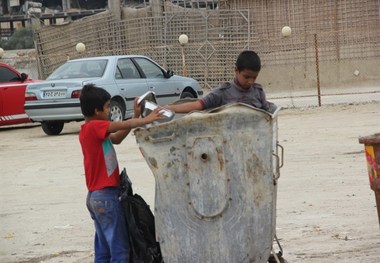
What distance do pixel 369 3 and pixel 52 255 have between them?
65.3ft

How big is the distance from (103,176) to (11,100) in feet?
43.7

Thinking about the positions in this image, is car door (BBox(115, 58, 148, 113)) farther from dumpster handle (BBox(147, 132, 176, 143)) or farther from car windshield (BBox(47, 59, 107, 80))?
dumpster handle (BBox(147, 132, 176, 143))

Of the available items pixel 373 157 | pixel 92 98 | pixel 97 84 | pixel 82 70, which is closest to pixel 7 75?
pixel 82 70

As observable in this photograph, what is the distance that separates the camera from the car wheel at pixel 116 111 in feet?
54.0

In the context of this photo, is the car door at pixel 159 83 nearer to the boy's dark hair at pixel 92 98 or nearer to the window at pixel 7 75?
the window at pixel 7 75

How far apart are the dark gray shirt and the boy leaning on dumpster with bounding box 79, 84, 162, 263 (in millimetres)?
560

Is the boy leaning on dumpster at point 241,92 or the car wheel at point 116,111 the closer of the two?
the boy leaning on dumpster at point 241,92

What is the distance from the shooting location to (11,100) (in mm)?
18641

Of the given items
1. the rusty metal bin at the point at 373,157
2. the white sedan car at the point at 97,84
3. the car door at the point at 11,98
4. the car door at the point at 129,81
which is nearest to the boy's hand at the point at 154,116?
the rusty metal bin at the point at 373,157

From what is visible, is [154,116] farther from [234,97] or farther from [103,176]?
[234,97]

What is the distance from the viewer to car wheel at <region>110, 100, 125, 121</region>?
16459mm

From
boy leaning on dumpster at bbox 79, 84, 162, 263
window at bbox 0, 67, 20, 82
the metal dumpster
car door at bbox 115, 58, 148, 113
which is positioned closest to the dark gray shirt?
boy leaning on dumpster at bbox 79, 84, 162, 263

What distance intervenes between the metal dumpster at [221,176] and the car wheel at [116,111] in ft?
36.5

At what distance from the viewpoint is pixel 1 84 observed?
18.7 m
